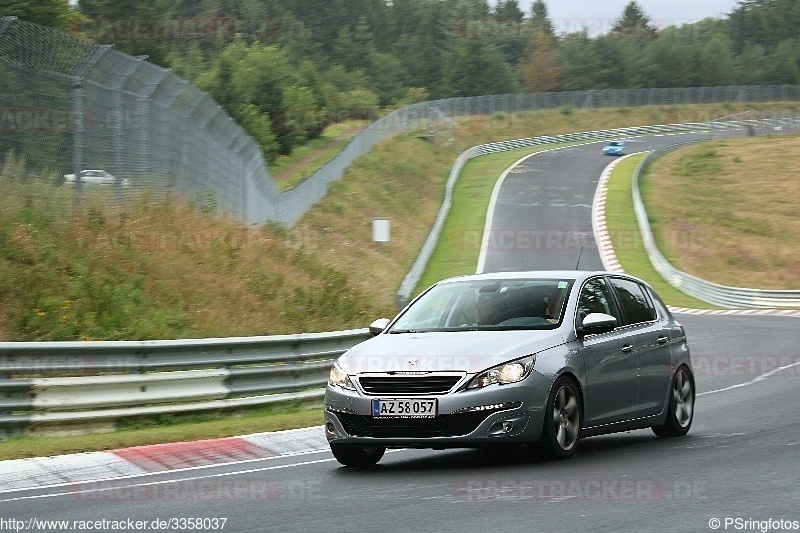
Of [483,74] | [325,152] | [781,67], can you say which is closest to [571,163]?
[325,152]

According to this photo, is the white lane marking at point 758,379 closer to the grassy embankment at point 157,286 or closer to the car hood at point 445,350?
the grassy embankment at point 157,286

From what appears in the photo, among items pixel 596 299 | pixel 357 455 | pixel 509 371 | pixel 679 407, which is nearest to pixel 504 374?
pixel 509 371

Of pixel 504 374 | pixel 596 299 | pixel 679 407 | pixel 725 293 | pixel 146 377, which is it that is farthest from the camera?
pixel 725 293

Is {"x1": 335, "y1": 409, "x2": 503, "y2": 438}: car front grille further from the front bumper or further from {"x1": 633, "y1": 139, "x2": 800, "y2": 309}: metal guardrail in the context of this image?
{"x1": 633, "y1": 139, "x2": 800, "y2": 309}: metal guardrail

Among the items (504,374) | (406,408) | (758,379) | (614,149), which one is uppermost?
(504,374)

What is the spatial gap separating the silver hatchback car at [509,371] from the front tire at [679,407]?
18 millimetres

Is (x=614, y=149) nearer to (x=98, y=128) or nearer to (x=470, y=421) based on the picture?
(x=98, y=128)

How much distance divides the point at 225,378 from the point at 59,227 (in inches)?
200

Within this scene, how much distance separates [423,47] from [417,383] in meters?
156

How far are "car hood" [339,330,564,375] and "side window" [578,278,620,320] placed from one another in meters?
0.71

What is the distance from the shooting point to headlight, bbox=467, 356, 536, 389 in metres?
9.58

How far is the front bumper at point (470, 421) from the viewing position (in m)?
9.53

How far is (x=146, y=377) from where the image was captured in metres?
13.3

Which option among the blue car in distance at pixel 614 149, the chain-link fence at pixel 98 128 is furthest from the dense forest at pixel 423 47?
the chain-link fence at pixel 98 128
